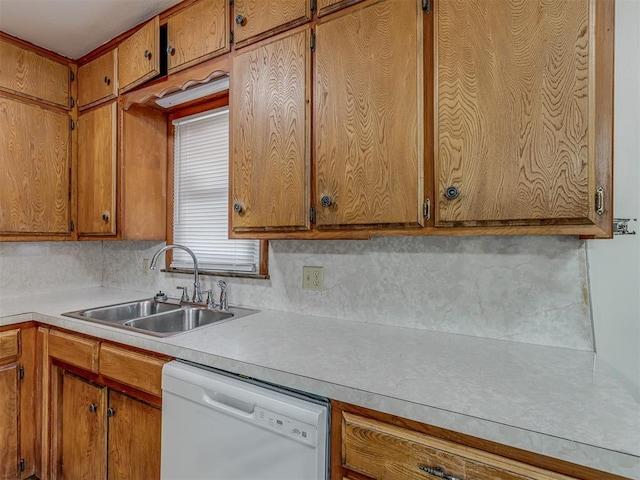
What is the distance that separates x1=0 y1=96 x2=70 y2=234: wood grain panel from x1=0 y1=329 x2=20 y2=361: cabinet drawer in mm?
645

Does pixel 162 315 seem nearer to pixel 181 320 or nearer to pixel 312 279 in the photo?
pixel 181 320

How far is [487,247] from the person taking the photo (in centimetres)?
129

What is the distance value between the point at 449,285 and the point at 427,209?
0.40 meters

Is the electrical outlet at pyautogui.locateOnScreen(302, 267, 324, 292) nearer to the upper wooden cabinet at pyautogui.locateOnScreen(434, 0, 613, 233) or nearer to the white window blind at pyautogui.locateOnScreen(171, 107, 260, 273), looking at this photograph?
the white window blind at pyautogui.locateOnScreen(171, 107, 260, 273)

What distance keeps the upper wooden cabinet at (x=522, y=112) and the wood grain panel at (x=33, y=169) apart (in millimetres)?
2305

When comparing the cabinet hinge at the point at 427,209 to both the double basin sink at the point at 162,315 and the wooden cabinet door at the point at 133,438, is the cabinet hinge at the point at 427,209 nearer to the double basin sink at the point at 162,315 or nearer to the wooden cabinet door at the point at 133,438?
the double basin sink at the point at 162,315

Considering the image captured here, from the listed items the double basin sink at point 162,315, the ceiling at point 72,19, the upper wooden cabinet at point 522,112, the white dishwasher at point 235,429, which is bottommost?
the white dishwasher at point 235,429

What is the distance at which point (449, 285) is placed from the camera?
53.4 inches

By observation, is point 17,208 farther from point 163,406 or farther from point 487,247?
point 487,247

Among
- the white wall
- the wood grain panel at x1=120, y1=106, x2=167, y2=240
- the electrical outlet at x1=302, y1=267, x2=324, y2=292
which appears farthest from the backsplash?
the wood grain panel at x1=120, y1=106, x2=167, y2=240

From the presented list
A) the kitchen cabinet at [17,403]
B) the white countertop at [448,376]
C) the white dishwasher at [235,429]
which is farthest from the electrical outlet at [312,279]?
the kitchen cabinet at [17,403]

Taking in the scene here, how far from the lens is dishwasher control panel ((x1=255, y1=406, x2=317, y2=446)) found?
35.7 inches

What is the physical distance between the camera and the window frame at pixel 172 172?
1.84 m

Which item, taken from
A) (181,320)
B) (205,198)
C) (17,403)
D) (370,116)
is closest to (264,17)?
(370,116)
